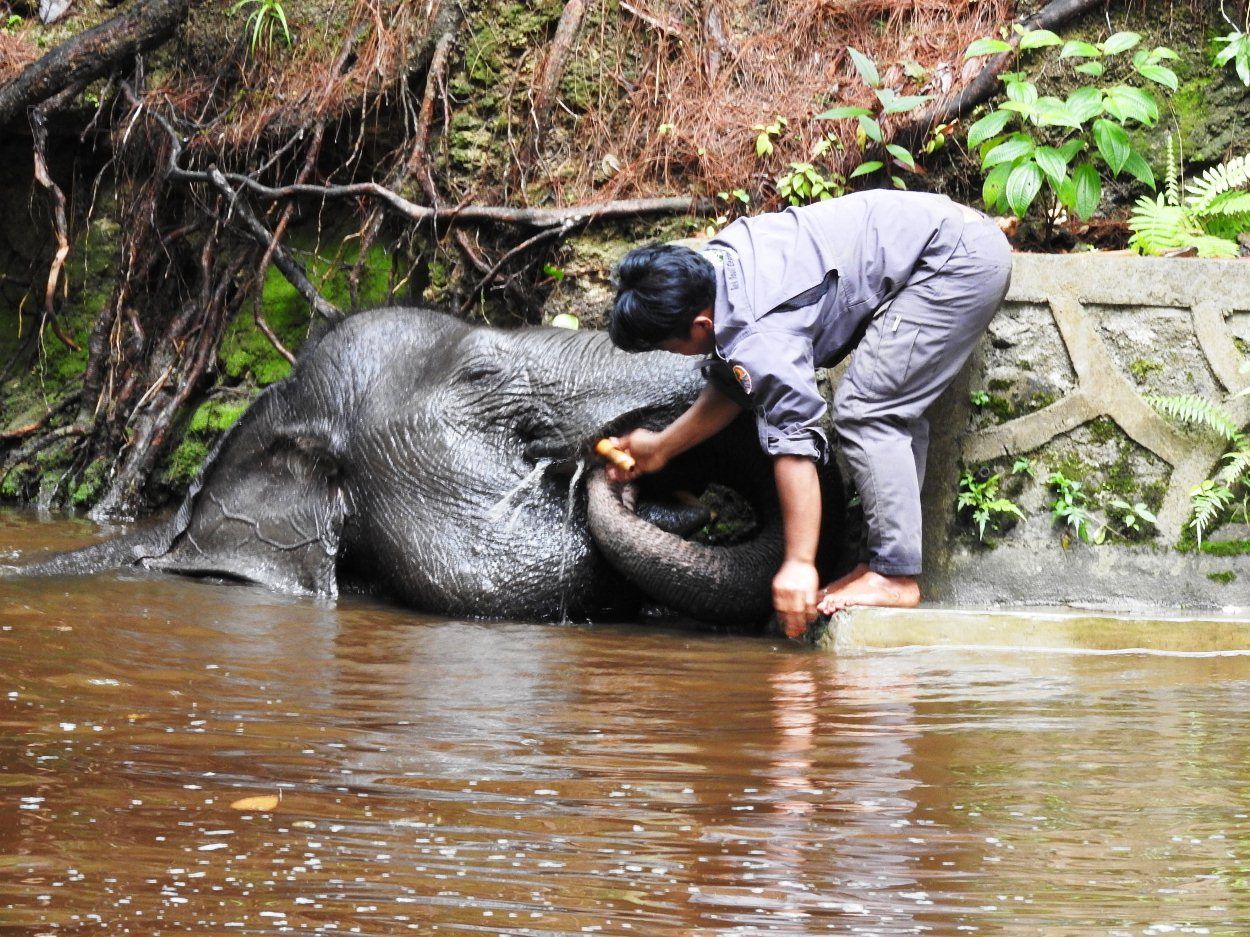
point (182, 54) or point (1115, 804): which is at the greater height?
point (182, 54)

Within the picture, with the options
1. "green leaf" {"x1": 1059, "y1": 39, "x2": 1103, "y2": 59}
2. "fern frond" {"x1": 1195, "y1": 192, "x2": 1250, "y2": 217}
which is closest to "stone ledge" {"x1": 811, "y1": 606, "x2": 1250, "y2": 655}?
"fern frond" {"x1": 1195, "y1": 192, "x2": 1250, "y2": 217}

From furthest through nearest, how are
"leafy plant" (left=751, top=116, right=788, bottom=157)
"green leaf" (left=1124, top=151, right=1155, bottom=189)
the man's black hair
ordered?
"leafy plant" (left=751, top=116, right=788, bottom=157)
"green leaf" (left=1124, top=151, right=1155, bottom=189)
the man's black hair

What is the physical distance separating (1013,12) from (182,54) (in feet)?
14.5

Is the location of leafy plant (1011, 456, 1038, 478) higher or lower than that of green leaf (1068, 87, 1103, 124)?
lower

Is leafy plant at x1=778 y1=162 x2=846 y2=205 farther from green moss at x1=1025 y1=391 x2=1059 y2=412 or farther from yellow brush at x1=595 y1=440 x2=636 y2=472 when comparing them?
yellow brush at x1=595 y1=440 x2=636 y2=472

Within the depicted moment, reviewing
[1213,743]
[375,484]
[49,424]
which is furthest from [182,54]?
[1213,743]

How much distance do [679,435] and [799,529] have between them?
539mm

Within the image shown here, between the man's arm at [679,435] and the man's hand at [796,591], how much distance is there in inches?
20.0

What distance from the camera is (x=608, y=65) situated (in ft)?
24.0

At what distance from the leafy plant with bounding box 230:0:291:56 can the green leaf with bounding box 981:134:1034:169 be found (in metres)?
4.06

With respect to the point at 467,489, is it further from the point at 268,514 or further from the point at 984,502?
the point at 984,502

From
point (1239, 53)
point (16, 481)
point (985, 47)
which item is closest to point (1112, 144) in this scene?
point (985, 47)

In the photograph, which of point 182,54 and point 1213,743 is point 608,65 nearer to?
point 182,54

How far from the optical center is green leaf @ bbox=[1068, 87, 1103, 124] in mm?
5281
